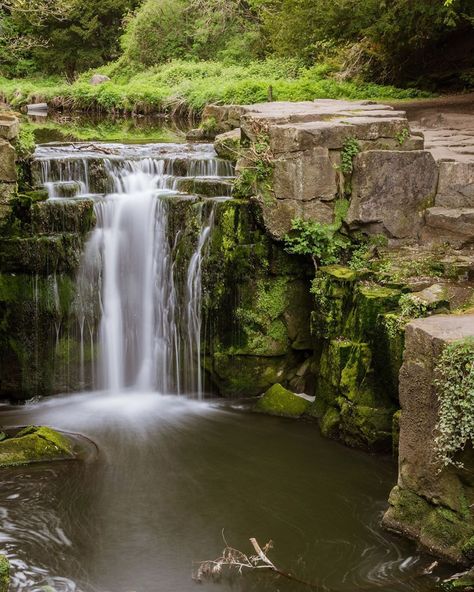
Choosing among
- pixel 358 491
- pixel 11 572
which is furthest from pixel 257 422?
pixel 11 572

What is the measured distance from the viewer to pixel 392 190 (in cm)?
995

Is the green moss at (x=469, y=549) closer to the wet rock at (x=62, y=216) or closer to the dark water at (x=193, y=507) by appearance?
the dark water at (x=193, y=507)

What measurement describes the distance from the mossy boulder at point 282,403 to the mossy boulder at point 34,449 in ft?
7.80

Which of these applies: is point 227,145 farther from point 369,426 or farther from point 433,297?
point 369,426

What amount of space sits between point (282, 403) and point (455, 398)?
143 inches

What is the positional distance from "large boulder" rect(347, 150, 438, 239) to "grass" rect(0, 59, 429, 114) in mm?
8530

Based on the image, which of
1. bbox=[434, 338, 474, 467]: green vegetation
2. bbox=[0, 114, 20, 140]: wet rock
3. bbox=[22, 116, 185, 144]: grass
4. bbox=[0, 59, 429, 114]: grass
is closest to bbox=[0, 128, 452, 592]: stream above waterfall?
bbox=[0, 114, 20, 140]: wet rock

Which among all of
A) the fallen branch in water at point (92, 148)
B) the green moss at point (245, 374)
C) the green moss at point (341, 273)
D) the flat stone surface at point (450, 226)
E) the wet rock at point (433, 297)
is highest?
the fallen branch in water at point (92, 148)

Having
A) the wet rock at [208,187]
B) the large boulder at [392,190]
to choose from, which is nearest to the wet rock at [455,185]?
the large boulder at [392,190]

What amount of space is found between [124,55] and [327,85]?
15036 millimetres

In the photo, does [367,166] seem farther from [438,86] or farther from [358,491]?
[438,86]

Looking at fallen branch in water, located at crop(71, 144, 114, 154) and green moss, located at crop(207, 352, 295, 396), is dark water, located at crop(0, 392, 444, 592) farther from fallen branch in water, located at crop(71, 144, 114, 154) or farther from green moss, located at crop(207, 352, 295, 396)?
fallen branch in water, located at crop(71, 144, 114, 154)

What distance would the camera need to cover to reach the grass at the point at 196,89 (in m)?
19.9

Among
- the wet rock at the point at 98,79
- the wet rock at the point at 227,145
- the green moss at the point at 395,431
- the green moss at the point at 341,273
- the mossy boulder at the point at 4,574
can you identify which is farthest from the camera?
the wet rock at the point at 98,79
